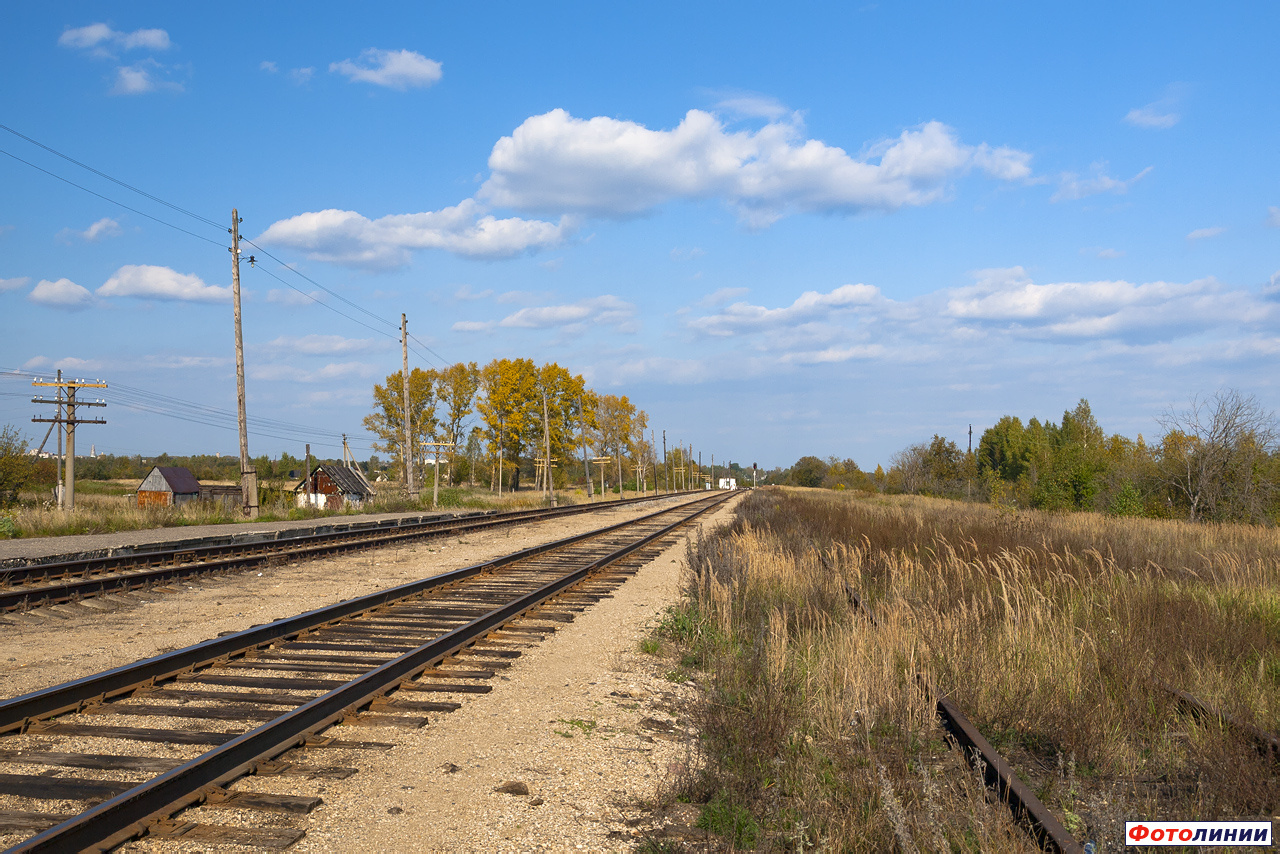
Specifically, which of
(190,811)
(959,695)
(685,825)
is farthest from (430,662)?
(959,695)

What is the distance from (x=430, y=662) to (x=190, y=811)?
315 cm

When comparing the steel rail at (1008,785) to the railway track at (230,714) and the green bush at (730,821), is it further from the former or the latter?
the railway track at (230,714)

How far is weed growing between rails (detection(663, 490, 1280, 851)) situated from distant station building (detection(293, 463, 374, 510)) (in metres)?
57.9

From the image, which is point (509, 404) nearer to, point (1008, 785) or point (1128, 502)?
point (1128, 502)

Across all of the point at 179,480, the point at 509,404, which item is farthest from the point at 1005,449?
the point at 179,480

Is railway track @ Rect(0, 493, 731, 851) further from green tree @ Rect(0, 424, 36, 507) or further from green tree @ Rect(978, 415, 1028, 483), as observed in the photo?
green tree @ Rect(978, 415, 1028, 483)

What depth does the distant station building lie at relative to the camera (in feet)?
210

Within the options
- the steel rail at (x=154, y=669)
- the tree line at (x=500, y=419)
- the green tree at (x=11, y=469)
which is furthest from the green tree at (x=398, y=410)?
the steel rail at (x=154, y=669)

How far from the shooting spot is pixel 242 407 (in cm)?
2697

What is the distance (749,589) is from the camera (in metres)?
10.4

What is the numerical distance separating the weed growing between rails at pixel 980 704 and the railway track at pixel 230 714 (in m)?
2.28

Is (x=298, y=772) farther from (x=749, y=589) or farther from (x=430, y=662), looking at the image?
(x=749, y=589)

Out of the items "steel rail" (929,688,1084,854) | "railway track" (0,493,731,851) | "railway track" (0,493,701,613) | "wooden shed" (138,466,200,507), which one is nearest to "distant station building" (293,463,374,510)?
"wooden shed" (138,466,200,507)

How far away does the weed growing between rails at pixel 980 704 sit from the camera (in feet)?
12.8
